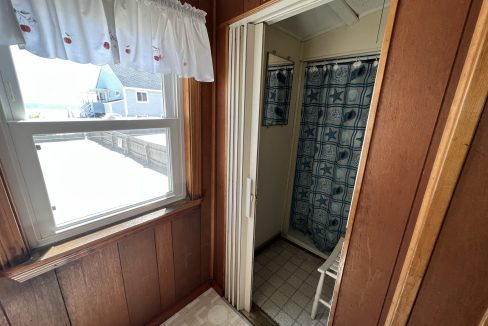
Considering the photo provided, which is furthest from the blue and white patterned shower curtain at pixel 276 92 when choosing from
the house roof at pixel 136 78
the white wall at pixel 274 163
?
the house roof at pixel 136 78

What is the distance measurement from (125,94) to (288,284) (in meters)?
1.91

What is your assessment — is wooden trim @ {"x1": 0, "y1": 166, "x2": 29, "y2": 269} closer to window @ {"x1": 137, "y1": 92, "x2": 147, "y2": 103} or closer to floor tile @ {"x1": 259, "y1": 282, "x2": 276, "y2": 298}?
window @ {"x1": 137, "y1": 92, "x2": 147, "y2": 103}

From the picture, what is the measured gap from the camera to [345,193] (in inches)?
73.6

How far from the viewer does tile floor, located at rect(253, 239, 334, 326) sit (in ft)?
5.01

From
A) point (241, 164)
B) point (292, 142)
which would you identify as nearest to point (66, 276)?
point (241, 164)

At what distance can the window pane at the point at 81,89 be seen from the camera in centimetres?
80

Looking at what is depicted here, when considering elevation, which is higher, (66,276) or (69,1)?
(69,1)

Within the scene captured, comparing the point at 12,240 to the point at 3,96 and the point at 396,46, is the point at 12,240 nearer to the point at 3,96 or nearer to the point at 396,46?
the point at 3,96

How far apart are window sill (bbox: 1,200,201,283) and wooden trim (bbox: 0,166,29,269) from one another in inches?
1.4

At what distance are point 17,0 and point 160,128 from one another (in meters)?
0.68

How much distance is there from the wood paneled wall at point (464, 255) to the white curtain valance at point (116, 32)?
1111 millimetres

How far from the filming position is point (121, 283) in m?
1.17

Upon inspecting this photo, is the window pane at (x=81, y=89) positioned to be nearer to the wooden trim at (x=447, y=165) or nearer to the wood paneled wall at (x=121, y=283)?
the wood paneled wall at (x=121, y=283)

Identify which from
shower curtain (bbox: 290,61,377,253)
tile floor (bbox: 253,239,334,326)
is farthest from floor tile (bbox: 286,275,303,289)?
shower curtain (bbox: 290,61,377,253)
